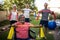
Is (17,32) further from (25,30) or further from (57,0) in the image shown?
(57,0)

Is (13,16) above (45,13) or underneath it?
underneath

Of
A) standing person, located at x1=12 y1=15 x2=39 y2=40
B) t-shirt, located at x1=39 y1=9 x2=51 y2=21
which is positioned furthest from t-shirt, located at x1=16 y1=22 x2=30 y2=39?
t-shirt, located at x1=39 y1=9 x2=51 y2=21

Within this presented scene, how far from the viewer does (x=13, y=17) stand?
12.5 meters

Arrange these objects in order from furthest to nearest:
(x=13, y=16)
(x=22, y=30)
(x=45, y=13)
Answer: (x=13, y=16)
(x=45, y=13)
(x=22, y=30)

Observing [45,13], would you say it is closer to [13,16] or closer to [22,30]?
[13,16]

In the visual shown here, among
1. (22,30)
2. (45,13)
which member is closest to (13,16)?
(45,13)

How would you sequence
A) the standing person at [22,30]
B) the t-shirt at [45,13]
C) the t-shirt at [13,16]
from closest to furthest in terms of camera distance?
the standing person at [22,30] < the t-shirt at [45,13] < the t-shirt at [13,16]

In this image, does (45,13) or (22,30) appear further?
(45,13)

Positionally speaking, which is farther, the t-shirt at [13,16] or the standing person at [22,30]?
the t-shirt at [13,16]

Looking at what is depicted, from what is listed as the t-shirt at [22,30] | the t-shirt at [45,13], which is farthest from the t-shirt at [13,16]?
the t-shirt at [22,30]

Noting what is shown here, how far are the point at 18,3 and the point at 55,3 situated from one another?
708 cm

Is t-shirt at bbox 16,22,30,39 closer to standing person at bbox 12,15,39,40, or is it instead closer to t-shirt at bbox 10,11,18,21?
standing person at bbox 12,15,39,40

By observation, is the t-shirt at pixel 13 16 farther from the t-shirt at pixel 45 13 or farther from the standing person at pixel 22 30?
the standing person at pixel 22 30

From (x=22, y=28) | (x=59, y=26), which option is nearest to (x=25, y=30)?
(x=22, y=28)
